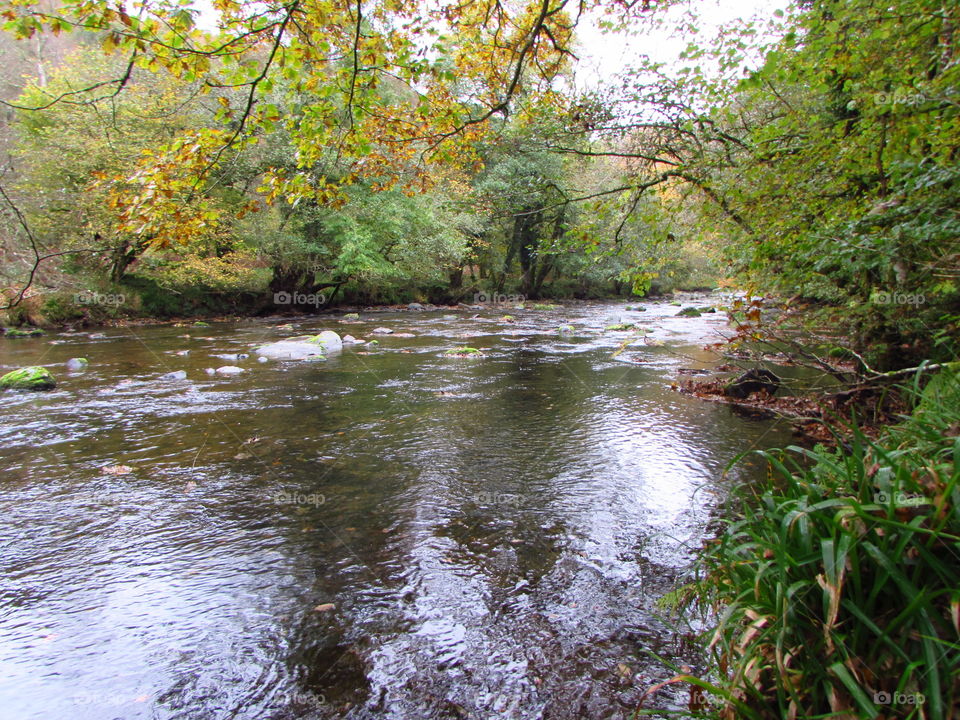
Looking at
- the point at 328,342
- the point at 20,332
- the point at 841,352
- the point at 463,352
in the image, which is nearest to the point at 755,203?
the point at 841,352

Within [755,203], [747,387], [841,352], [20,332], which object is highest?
[755,203]

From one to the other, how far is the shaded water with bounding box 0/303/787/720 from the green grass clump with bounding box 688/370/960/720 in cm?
102

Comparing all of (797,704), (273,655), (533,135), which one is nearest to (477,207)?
(533,135)

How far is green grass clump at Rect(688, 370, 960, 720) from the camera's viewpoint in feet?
5.63

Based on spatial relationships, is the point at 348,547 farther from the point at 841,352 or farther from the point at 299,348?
the point at 299,348

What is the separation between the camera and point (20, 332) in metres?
17.3

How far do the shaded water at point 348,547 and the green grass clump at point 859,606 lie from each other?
1018 mm

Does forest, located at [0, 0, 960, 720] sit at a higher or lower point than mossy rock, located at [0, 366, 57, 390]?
higher

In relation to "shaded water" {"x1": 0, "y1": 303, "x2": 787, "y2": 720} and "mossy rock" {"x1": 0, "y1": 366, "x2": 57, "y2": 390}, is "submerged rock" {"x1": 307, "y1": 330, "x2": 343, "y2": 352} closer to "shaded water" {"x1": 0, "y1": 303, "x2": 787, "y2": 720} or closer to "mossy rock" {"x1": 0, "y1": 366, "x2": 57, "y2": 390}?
"shaded water" {"x1": 0, "y1": 303, "x2": 787, "y2": 720}

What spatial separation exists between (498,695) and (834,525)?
204 cm

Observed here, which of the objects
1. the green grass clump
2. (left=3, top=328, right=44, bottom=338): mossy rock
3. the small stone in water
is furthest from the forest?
(left=3, top=328, right=44, bottom=338): mossy rock

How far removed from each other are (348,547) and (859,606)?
3.78 meters

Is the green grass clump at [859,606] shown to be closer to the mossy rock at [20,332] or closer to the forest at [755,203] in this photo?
the forest at [755,203]

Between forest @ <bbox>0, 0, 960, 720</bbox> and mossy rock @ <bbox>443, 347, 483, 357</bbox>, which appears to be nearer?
forest @ <bbox>0, 0, 960, 720</bbox>
